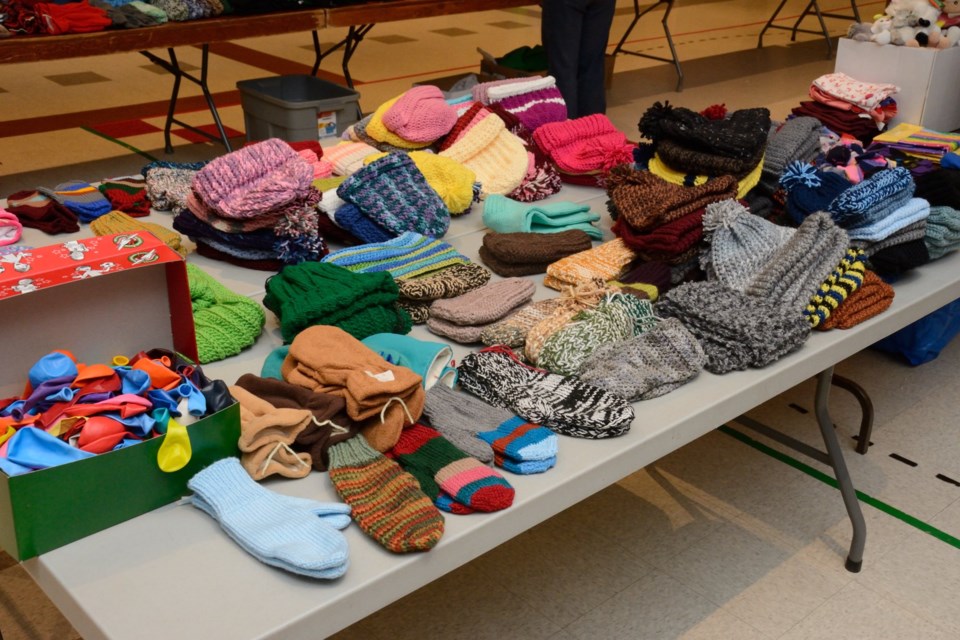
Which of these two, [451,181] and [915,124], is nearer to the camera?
[451,181]

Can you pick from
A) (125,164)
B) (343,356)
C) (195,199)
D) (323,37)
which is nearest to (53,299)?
(343,356)

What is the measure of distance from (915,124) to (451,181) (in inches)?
66.6

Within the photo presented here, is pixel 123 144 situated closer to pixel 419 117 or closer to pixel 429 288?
pixel 419 117

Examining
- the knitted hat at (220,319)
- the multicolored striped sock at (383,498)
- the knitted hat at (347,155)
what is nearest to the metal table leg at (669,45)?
the knitted hat at (347,155)

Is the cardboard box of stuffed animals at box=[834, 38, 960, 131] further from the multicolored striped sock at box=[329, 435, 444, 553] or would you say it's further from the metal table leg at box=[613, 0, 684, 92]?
the metal table leg at box=[613, 0, 684, 92]

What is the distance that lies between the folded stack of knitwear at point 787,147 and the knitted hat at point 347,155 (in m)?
1.00

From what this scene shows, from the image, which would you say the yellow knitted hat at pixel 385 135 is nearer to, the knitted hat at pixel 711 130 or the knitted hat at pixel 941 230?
the knitted hat at pixel 711 130

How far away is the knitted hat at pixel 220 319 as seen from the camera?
5.47 feet

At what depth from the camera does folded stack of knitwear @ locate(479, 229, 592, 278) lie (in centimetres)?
204

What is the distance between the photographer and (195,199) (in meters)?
1.98

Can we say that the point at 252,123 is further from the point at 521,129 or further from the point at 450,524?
the point at 450,524

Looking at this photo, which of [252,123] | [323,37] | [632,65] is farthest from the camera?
[323,37]

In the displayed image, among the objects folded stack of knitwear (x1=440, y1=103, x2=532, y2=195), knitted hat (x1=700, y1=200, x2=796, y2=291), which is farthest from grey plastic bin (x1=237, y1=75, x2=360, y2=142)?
knitted hat (x1=700, y1=200, x2=796, y2=291)

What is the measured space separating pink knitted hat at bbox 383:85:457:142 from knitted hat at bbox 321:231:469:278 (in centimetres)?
61
